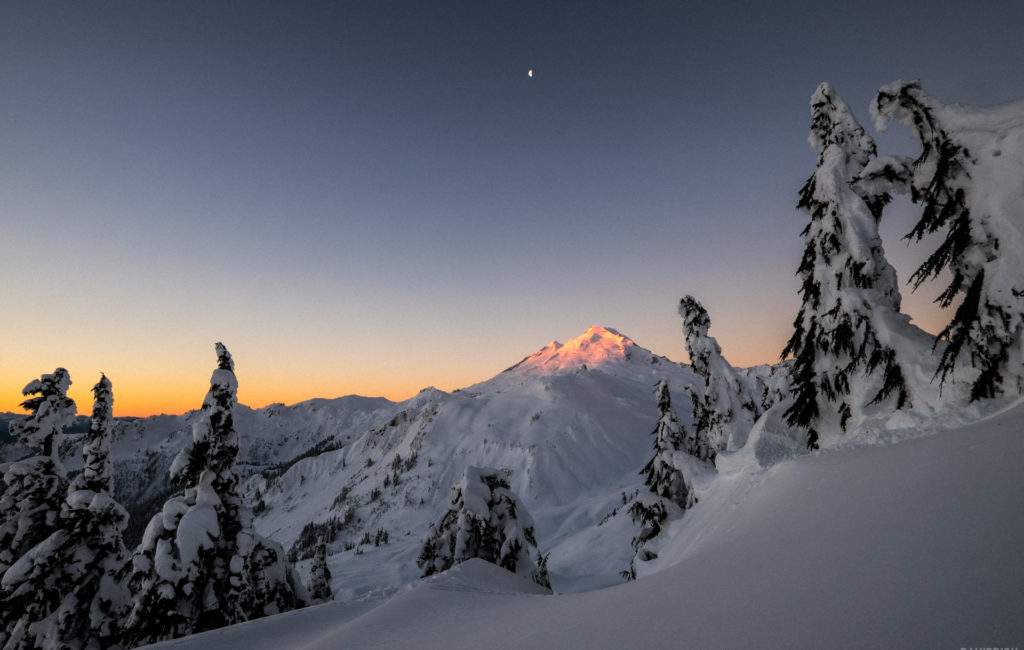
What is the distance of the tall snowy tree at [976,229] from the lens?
4.17 meters

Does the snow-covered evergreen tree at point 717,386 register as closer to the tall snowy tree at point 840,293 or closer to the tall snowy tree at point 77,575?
the tall snowy tree at point 840,293

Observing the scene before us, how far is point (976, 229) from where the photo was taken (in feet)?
14.4

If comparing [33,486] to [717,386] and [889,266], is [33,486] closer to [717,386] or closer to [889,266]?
[889,266]

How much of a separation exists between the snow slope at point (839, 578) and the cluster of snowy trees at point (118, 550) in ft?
27.9

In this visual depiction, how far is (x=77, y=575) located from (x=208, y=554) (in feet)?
14.0

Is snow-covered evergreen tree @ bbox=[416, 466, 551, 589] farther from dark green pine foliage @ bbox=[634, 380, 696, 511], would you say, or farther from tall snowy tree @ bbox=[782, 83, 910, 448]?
tall snowy tree @ bbox=[782, 83, 910, 448]

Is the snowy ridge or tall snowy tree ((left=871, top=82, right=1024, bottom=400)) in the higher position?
the snowy ridge

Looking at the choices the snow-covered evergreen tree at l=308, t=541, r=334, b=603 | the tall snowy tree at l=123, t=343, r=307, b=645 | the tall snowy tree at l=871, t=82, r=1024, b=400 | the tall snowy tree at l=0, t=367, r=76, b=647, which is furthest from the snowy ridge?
the tall snowy tree at l=871, t=82, r=1024, b=400

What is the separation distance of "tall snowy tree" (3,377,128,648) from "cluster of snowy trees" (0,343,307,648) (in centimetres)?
2

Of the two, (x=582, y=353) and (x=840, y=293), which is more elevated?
(x=582, y=353)

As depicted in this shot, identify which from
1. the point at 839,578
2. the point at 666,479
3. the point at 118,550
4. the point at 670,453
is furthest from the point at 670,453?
the point at 118,550

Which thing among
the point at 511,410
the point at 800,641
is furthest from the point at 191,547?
the point at 511,410

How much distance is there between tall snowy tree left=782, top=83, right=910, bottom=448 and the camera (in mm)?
6246

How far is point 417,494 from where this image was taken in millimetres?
75000
